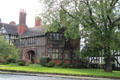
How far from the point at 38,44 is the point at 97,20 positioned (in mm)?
19408

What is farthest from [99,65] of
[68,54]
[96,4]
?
[96,4]

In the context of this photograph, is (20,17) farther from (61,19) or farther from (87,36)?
(87,36)

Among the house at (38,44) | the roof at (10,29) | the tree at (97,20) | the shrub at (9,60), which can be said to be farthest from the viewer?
the roof at (10,29)

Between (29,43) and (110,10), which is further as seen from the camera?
(29,43)

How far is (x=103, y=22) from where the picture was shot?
24.5 m

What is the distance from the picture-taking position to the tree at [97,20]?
2317cm

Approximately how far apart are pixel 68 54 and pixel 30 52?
10342 mm

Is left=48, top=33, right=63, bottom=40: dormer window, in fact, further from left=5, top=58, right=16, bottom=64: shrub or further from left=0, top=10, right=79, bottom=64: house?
left=5, top=58, right=16, bottom=64: shrub

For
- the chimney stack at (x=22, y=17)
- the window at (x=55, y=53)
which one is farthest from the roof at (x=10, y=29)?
the window at (x=55, y=53)

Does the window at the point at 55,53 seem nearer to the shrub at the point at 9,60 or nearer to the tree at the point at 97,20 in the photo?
the shrub at the point at 9,60

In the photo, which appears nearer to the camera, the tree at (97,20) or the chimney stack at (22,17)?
the tree at (97,20)

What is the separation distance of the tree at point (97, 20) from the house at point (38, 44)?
11324 mm

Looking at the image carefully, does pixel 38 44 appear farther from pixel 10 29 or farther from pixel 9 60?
pixel 10 29

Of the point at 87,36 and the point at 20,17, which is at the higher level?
the point at 20,17
